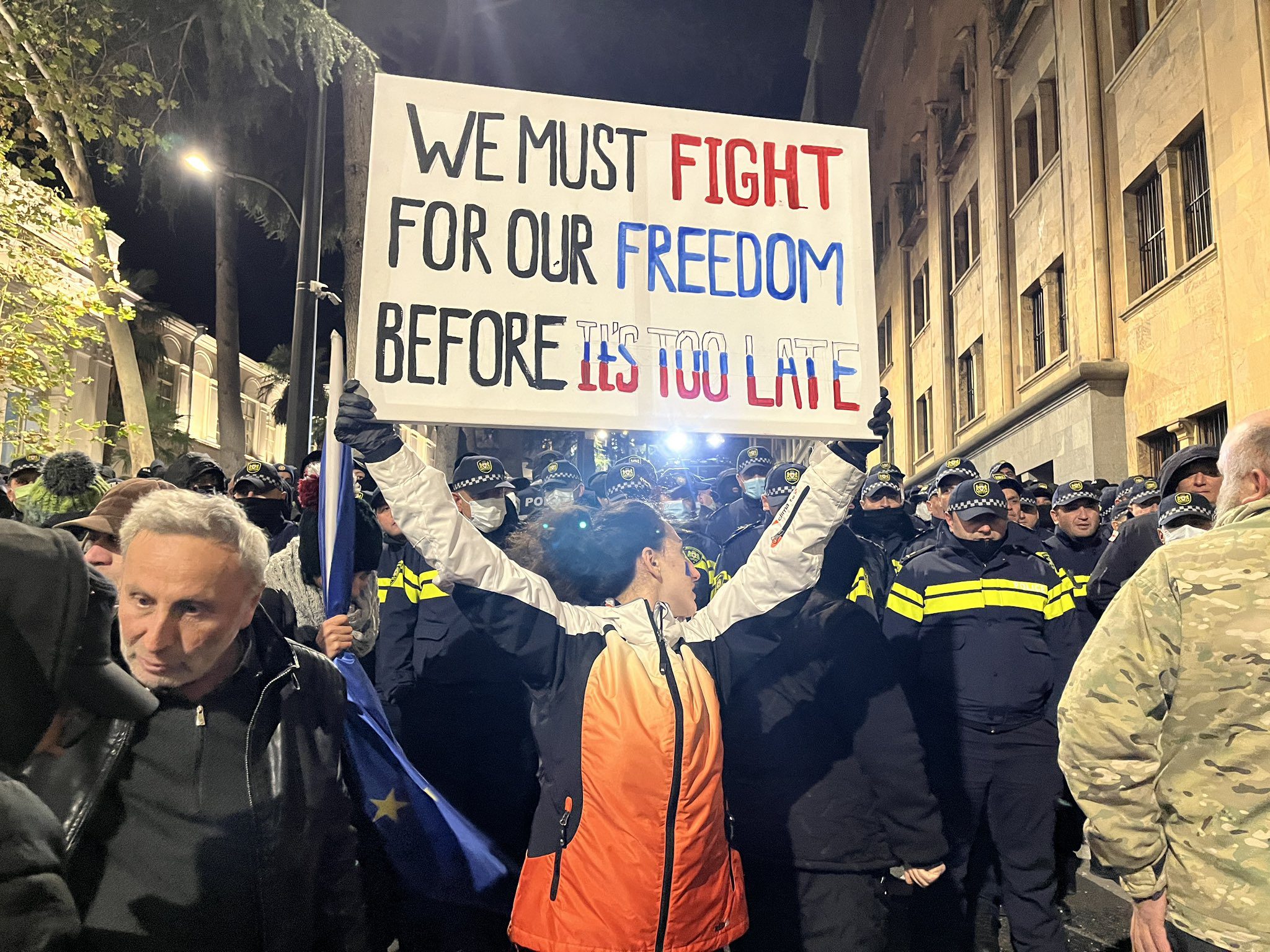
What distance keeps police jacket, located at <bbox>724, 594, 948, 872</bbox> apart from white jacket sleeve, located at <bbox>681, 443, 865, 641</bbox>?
1.40 feet

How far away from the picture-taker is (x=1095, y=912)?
15.7 ft

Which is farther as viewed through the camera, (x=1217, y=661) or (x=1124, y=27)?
(x=1124, y=27)

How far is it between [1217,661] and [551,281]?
2.12 m

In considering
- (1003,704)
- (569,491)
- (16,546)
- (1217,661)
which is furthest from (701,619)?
(569,491)

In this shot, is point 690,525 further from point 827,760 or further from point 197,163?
point 197,163

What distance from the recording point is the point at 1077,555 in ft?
21.2

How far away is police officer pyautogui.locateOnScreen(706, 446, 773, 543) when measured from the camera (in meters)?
6.21

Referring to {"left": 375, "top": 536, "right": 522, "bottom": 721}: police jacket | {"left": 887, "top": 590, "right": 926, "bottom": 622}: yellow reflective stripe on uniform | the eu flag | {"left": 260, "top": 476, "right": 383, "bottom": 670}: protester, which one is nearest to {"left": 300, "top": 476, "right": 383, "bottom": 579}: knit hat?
{"left": 260, "top": 476, "right": 383, "bottom": 670}: protester

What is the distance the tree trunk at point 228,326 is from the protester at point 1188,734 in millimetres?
12581

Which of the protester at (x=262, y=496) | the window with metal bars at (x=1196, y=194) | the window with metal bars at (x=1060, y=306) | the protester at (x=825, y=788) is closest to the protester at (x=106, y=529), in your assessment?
the protester at (x=825, y=788)

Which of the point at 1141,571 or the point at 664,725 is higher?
the point at 1141,571

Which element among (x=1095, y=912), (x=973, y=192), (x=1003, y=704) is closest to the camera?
(x=1003, y=704)

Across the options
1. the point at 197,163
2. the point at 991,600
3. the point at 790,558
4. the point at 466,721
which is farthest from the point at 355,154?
the point at 790,558

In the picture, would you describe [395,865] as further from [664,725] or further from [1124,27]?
[1124,27]
